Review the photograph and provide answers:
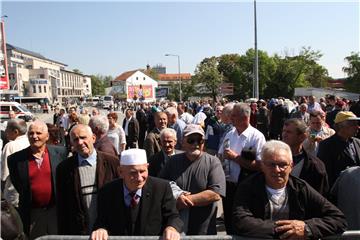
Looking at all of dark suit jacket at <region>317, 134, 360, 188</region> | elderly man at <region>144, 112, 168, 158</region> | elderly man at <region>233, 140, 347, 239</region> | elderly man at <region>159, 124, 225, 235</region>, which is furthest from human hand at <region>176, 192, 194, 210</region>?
elderly man at <region>144, 112, 168, 158</region>

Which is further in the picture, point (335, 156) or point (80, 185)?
point (335, 156)

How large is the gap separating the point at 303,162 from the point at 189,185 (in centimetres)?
115

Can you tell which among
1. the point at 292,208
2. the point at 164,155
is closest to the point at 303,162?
the point at 292,208

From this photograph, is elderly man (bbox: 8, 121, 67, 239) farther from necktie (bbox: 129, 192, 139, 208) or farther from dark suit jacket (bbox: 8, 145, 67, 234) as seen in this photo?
necktie (bbox: 129, 192, 139, 208)

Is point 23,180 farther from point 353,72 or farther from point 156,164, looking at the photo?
point 353,72

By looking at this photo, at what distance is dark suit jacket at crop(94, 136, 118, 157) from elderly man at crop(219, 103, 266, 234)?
1.63 meters

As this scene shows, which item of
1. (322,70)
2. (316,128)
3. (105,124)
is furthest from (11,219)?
(322,70)

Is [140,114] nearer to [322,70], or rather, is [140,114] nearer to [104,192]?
[104,192]

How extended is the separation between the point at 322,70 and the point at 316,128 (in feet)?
255

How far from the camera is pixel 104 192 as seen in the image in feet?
9.98

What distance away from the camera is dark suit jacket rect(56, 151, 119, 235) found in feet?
11.8

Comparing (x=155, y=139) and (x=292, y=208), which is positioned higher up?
(x=155, y=139)

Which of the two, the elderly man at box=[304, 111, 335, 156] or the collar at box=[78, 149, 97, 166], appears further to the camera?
the elderly man at box=[304, 111, 335, 156]

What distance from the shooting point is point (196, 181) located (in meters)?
3.73
